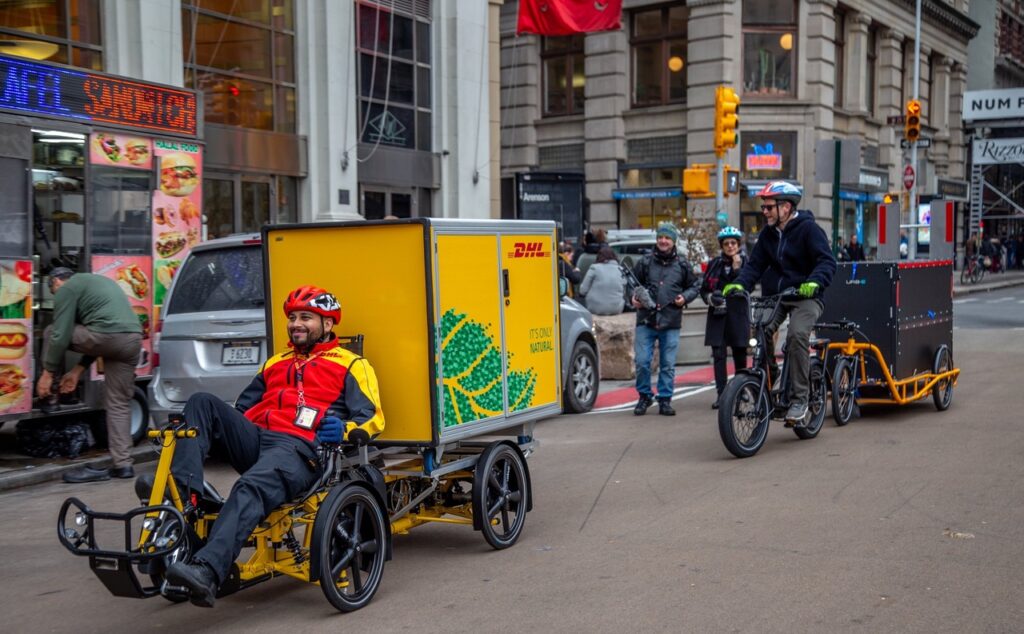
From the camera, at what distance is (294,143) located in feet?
59.6

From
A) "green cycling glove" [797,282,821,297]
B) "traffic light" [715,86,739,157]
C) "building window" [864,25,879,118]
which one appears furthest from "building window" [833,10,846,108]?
"green cycling glove" [797,282,821,297]

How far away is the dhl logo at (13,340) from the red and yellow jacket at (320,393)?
451cm

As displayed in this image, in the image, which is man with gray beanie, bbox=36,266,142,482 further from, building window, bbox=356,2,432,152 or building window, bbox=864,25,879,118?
building window, bbox=864,25,879,118

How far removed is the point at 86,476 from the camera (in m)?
9.34

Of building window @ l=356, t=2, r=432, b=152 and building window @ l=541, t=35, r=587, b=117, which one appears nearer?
building window @ l=356, t=2, r=432, b=152

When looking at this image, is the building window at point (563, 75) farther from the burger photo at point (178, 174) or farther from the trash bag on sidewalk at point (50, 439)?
the trash bag on sidewalk at point (50, 439)

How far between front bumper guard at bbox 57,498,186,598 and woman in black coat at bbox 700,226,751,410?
239 inches

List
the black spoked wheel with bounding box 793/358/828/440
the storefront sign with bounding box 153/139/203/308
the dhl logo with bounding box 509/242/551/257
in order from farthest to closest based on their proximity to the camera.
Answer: the storefront sign with bounding box 153/139/203/308, the black spoked wheel with bounding box 793/358/828/440, the dhl logo with bounding box 509/242/551/257

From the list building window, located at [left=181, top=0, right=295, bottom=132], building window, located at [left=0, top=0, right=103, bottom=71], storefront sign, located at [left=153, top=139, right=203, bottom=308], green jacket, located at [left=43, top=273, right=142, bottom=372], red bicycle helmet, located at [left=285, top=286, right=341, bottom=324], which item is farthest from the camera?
building window, located at [left=181, top=0, right=295, bottom=132]

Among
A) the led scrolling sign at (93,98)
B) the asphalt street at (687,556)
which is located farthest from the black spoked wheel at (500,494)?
the led scrolling sign at (93,98)

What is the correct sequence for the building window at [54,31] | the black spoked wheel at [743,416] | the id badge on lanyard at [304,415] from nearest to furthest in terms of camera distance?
the id badge on lanyard at [304,415], the black spoked wheel at [743,416], the building window at [54,31]

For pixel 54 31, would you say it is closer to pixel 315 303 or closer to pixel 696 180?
pixel 315 303

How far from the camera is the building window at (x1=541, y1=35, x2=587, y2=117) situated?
3822cm

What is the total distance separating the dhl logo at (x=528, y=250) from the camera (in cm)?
694
